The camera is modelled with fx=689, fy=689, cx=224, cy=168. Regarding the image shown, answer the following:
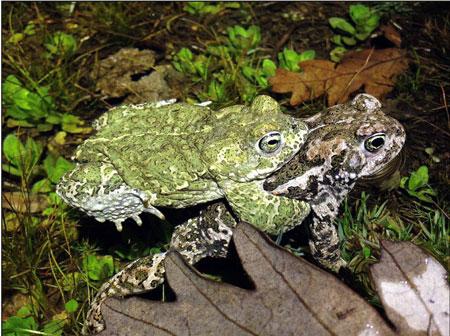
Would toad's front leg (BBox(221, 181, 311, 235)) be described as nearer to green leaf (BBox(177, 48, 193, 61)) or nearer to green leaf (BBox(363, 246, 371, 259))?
green leaf (BBox(363, 246, 371, 259))

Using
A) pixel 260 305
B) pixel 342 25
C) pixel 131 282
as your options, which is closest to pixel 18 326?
pixel 131 282

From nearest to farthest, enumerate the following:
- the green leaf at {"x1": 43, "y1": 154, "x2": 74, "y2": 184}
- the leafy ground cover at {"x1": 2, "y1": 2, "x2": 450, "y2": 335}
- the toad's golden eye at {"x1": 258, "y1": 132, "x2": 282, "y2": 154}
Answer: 1. the toad's golden eye at {"x1": 258, "y1": 132, "x2": 282, "y2": 154}
2. the leafy ground cover at {"x1": 2, "y1": 2, "x2": 450, "y2": 335}
3. the green leaf at {"x1": 43, "y1": 154, "x2": 74, "y2": 184}

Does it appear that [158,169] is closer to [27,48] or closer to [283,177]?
[283,177]

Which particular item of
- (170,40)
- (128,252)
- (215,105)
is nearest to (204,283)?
(128,252)

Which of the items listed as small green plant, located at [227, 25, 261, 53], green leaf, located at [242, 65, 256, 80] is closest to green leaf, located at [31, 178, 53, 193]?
green leaf, located at [242, 65, 256, 80]

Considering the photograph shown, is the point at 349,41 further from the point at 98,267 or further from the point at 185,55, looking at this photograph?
the point at 98,267
